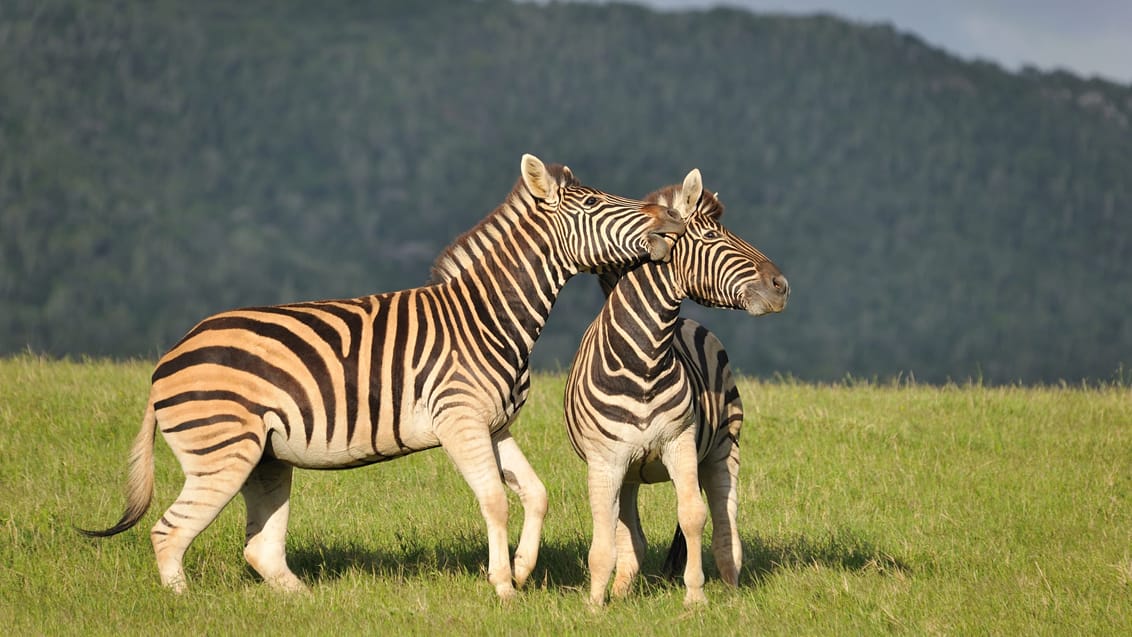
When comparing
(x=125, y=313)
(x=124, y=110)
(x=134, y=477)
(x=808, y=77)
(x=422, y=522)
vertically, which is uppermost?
(x=808, y=77)

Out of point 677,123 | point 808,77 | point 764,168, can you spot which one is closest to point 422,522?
point 764,168

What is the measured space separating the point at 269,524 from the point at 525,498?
5.78ft

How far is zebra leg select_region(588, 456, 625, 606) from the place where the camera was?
282 inches

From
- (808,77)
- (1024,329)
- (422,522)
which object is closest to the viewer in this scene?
(422,522)

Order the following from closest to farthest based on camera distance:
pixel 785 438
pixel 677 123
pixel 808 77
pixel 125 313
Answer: pixel 785 438 → pixel 125 313 → pixel 677 123 → pixel 808 77

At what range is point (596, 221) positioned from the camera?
731 centimetres

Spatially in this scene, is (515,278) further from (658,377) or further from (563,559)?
(563,559)

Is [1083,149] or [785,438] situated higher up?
[1083,149]

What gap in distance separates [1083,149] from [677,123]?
4856 cm

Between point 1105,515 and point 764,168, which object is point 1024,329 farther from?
point 1105,515

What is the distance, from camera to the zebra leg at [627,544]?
7.84 meters

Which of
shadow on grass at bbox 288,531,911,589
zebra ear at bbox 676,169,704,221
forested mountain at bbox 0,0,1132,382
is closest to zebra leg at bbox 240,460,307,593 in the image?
shadow on grass at bbox 288,531,911,589

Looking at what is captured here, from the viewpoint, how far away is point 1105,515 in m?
10.1

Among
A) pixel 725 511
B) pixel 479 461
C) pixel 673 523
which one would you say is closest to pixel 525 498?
pixel 479 461
